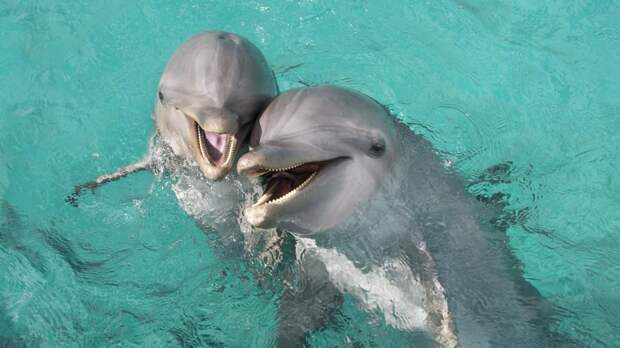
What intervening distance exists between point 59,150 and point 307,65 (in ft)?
10.6

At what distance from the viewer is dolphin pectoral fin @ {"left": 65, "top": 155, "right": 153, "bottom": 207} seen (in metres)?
6.21

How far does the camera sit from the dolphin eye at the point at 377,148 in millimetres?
4621

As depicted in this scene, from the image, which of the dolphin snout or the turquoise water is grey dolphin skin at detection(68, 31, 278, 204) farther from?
the turquoise water

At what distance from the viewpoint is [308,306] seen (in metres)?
5.17

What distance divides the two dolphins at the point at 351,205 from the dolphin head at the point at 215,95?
10 mm

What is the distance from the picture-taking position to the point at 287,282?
17.7ft

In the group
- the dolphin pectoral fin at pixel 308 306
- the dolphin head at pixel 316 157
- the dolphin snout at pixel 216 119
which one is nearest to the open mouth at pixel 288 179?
the dolphin head at pixel 316 157

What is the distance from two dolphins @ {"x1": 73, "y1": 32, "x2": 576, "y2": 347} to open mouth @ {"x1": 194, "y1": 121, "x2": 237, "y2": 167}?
1cm

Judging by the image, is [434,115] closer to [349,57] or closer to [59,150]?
[349,57]

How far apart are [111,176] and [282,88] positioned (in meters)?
2.67

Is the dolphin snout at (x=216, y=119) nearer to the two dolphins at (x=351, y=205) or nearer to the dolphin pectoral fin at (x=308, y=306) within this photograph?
the two dolphins at (x=351, y=205)

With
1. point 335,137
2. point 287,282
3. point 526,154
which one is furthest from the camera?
point 526,154

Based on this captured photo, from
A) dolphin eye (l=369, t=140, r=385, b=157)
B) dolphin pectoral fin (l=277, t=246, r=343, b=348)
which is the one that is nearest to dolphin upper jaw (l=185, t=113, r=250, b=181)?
dolphin eye (l=369, t=140, r=385, b=157)

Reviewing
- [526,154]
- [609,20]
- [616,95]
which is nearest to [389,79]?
[526,154]
